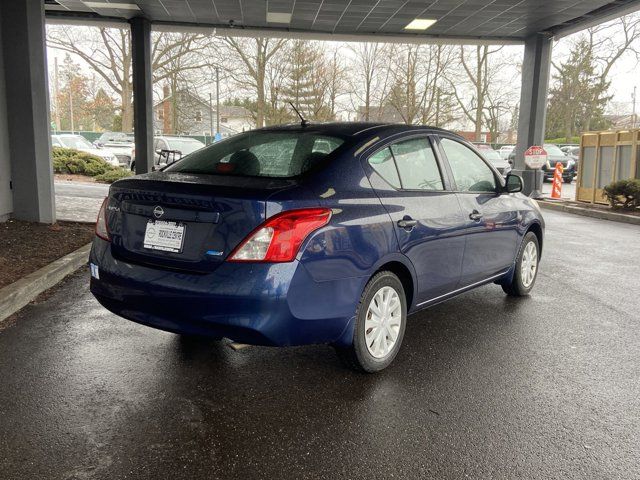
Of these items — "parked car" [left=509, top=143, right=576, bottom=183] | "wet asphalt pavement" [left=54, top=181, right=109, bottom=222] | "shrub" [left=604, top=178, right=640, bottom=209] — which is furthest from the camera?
"parked car" [left=509, top=143, right=576, bottom=183]

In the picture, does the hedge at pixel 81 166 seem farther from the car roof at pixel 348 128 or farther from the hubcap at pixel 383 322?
the hubcap at pixel 383 322

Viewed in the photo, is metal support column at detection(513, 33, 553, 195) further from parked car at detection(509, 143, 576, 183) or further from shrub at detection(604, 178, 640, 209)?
parked car at detection(509, 143, 576, 183)

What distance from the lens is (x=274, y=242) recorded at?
9.82 feet

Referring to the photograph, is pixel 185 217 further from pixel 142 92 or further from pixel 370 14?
pixel 142 92

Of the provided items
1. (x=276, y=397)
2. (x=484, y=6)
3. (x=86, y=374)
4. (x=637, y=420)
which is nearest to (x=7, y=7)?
(x=86, y=374)

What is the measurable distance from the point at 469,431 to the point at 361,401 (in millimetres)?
648

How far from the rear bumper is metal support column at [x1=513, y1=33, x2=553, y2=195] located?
50.1 ft

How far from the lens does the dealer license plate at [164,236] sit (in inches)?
126

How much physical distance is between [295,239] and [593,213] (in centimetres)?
1303

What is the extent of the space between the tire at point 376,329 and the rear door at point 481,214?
972mm

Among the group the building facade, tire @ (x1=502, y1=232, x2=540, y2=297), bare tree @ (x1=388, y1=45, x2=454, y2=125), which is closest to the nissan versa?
tire @ (x1=502, y1=232, x2=540, y2=297)

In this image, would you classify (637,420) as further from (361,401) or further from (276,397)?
(276,397)

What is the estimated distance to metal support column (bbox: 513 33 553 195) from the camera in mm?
16234

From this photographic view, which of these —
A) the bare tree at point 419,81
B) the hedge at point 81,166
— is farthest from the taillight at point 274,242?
the bare tree at point 419,81
